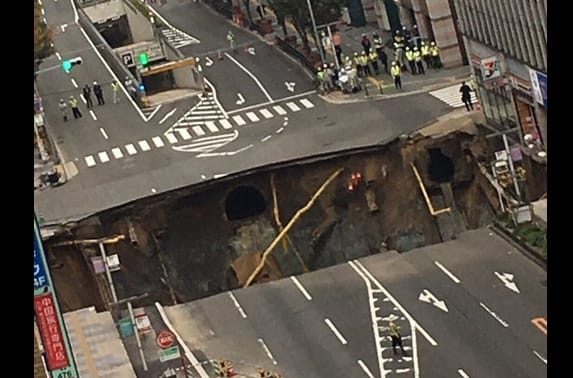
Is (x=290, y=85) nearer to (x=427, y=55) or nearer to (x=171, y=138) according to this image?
(x=427, y=55)

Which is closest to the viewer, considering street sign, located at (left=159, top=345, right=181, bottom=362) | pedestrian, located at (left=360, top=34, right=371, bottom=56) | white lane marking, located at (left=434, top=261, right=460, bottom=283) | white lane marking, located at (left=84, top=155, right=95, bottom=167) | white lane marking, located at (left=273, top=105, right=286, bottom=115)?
street sign, located at (left=159, top=345, right=181, bottom=362)

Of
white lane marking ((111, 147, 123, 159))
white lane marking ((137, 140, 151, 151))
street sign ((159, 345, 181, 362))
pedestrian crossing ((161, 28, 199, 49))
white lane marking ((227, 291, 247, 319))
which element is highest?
pedestrian crossing ((161, 28, 199, 49))

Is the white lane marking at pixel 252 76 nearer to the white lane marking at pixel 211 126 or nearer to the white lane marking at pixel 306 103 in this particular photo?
the white lane marking at pixel 306 103

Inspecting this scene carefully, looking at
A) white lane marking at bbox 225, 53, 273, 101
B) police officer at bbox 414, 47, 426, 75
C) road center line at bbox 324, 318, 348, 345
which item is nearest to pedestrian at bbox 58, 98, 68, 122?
white lane marking at bbox 225, 53, 273, 101

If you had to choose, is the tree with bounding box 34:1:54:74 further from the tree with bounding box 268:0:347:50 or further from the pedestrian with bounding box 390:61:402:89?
the pedestrian with bounding box 390:61:402:89

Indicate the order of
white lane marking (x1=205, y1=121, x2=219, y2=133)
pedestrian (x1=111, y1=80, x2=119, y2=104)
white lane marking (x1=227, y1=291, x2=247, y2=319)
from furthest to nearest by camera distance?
pedestrian (x1=111, y1=80, x2=119, y2=104) < white lane marking (x1=205, y1=121, x2=219, y2=133) < white lane marking (x1=227, y1=291, x2=247, y2=319)
